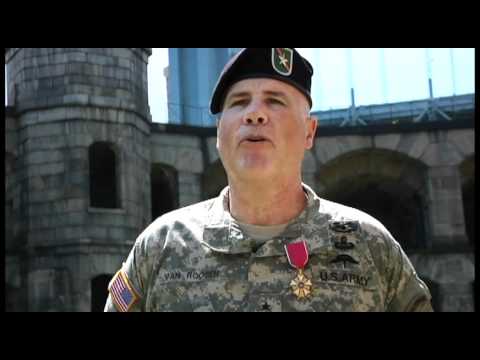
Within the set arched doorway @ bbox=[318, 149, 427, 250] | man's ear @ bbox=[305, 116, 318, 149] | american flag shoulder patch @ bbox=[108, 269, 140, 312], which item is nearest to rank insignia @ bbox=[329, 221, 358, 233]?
man's ear @ bbox=[305, 116, 318, 149]

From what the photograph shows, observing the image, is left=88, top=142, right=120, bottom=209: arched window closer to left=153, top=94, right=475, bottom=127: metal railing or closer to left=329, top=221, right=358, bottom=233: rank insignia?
left=153, top=94, right=475, bottom=127: metal railing

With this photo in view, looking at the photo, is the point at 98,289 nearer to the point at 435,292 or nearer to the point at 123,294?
the point at 435,292

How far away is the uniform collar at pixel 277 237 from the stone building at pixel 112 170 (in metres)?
14.9

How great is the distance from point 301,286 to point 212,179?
1840cm

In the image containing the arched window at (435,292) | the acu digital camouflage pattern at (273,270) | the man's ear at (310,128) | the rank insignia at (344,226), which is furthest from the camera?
the arched window at (435,292)

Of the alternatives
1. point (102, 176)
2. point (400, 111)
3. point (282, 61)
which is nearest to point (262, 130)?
point (282, 61)

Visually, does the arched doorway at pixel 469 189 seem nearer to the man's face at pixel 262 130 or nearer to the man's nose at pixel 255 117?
the man's face at pixel 262 130

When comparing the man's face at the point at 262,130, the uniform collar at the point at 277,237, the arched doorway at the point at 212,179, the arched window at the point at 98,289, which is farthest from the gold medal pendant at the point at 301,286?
the arched doorway at the point at 212,179

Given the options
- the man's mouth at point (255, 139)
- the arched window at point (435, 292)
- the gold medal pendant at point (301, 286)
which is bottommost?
the gold medal pendant at point (301, 286)

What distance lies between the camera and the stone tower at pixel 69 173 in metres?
18.2

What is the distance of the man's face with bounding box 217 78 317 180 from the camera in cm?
322
